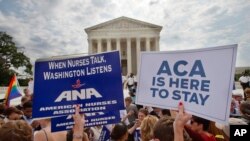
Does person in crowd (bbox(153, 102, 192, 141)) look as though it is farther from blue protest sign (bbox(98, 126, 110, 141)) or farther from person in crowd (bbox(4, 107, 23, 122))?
person in crowd (bbox(4, 107, 23, 122))

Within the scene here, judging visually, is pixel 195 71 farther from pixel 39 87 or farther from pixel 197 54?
pixel 39 87

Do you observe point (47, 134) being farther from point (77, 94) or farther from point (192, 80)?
point (192, 80)

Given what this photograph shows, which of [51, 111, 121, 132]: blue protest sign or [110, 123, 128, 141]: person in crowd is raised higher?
[51, 111, 121, 132]: blue protest sign

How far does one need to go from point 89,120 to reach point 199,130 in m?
1.31

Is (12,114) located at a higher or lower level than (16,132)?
lower

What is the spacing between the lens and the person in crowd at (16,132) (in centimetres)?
268

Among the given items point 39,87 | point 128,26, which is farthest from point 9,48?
point 39,87

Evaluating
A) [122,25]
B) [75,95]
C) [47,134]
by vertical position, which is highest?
[122,25]

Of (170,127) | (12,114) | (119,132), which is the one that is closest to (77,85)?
(119,132)

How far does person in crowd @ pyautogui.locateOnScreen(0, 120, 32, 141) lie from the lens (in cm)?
268

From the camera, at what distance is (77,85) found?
3867 millimetres

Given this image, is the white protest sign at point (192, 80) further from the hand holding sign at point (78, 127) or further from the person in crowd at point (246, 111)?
the person in crowd at point (246, 111)

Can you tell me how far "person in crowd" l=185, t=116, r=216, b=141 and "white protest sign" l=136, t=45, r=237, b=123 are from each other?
0.38m

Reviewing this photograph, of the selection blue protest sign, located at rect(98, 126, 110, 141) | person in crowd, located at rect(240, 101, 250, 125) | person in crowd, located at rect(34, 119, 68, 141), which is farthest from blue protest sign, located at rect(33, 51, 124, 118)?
person in crowd, located at rect(240, 101, 250, 125)
